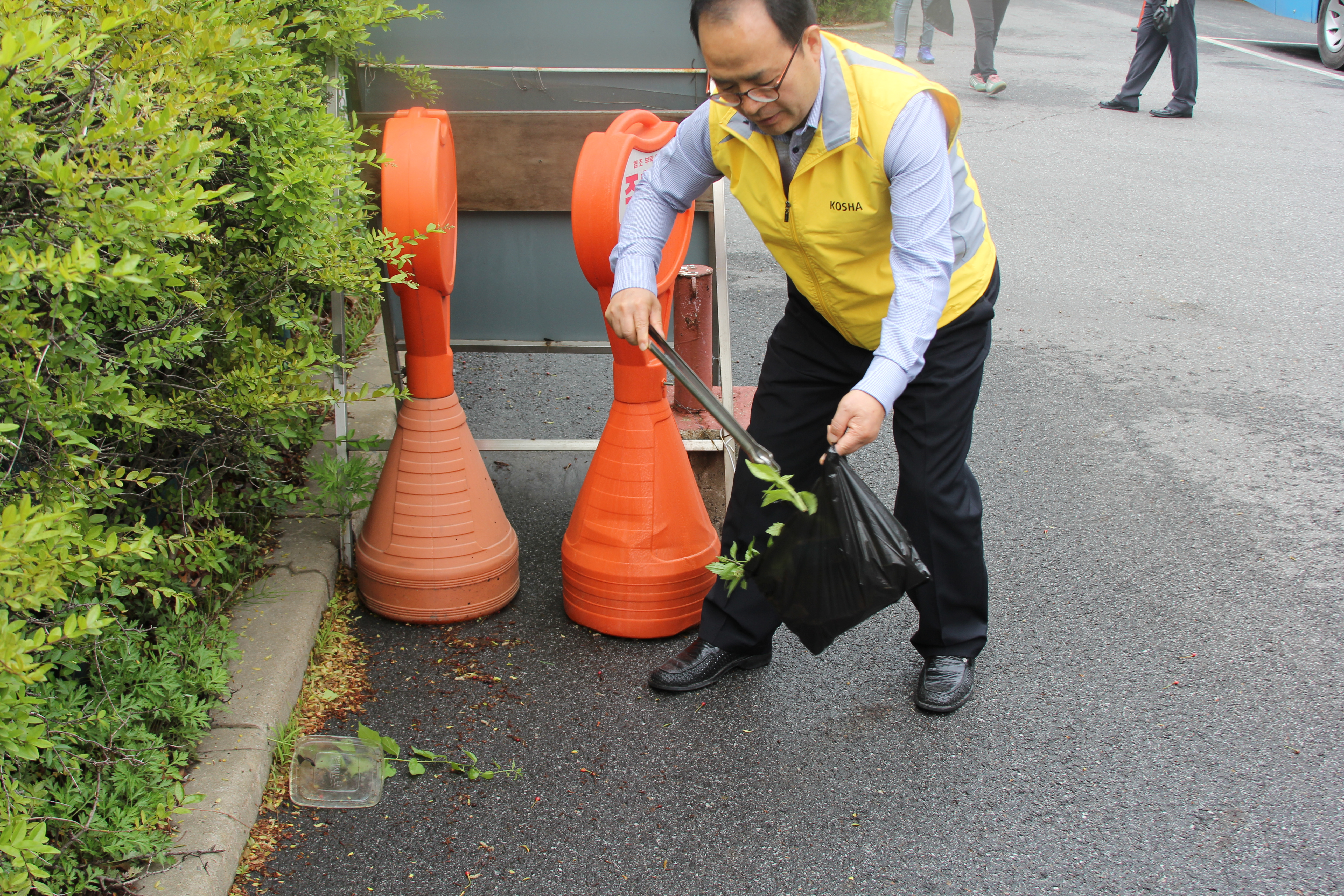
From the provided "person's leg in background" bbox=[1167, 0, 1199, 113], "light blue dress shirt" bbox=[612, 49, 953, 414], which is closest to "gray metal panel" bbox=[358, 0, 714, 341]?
"light blue dress shirt" bbox=[612, 49, 953, 414]

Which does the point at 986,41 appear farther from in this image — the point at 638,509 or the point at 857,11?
the point at 638,509

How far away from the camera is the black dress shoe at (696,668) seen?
2889 mm

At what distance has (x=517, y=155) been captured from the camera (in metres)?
3.55

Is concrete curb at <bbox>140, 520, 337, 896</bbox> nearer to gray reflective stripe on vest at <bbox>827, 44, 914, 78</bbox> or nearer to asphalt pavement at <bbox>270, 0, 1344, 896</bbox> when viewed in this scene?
asphalt pavement at <bbox>270, 0, 1344, 896</bbox>

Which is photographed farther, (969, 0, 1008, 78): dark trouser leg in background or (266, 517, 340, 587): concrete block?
(969, 0, 1008, 78): dark trouser leg in background

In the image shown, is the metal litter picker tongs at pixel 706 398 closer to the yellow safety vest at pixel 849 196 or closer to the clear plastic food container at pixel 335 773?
the yellow safety vest at pixel 849 196

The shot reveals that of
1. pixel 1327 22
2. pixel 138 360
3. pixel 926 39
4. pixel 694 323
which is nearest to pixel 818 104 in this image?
pixel 138 360

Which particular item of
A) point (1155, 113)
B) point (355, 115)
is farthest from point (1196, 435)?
point (1155, 113)

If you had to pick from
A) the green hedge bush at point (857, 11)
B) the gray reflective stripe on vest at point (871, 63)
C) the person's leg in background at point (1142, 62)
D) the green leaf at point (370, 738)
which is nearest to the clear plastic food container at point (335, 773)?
the green leaf at point (370, 738)

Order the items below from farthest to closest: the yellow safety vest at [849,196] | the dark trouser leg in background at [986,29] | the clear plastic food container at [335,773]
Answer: the dark trouser leg in background at [986,29], the clear plastic food container at [335,773], the yellow safety vest at [849,196]

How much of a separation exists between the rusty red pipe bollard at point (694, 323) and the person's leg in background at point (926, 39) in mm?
10435

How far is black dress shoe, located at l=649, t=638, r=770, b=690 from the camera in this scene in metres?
2.89

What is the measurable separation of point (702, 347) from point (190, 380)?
1847 mm

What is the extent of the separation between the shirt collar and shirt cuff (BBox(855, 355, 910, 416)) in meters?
0.52
